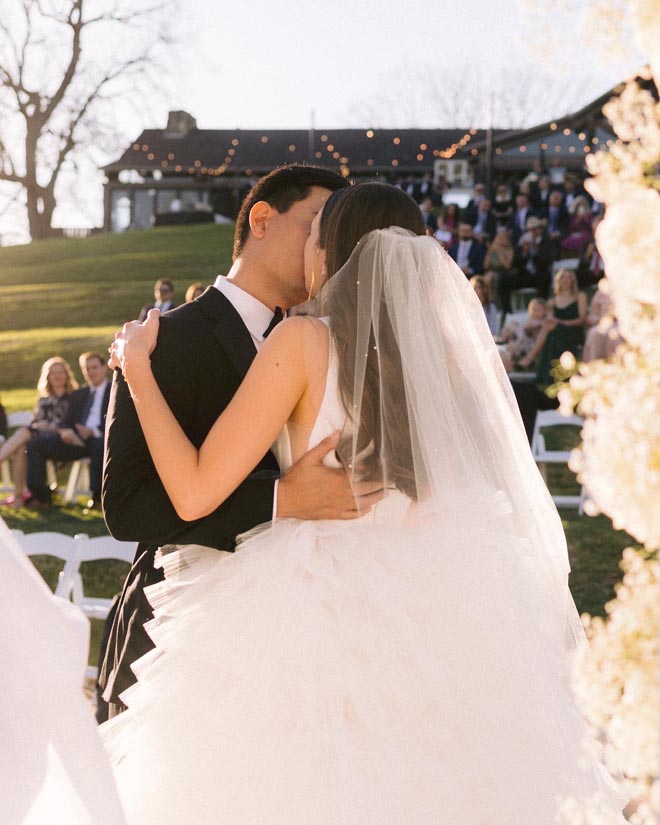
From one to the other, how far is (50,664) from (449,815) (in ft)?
3.26

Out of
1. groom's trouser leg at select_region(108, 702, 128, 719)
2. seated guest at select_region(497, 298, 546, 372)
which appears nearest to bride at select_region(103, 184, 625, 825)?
groom's trouser leg at select_region(108, 702, 128, 719)

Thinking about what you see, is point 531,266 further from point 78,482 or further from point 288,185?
point 288,185

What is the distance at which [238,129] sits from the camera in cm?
5775

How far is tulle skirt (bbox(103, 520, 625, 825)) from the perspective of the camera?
2.49 m

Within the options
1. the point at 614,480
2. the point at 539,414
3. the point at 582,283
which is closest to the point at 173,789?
the point at 614,480

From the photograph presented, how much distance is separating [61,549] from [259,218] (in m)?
3.97

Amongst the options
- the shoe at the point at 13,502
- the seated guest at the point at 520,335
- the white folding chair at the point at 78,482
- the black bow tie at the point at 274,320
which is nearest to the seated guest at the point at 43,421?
the shoe at the point at 13,502

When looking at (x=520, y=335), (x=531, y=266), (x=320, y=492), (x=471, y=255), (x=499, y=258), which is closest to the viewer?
(x=320, y=492)

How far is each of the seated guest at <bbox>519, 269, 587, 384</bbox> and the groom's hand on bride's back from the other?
34.8 feet

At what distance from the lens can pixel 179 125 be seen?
186 ft

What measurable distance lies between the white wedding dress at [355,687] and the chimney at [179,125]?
5568 cm

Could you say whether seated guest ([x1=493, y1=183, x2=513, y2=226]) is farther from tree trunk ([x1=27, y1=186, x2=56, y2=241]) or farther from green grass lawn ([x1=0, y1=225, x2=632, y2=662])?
tree trunk ([x1=27, y1=186, x2=56, y2=241])

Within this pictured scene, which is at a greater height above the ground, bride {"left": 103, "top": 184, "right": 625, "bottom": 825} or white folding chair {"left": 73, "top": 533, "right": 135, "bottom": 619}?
bride {"left": 103, "top": 184, "right": 625, "bottom": 825}

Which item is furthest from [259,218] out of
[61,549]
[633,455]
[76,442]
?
[76,442]
